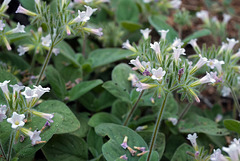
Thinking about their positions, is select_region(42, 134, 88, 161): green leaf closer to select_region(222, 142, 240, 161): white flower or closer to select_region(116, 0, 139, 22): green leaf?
select_region(222, 142, 240, 161): white flower

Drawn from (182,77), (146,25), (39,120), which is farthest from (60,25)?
(146,25)

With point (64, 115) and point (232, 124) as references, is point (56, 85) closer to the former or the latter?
point (64, 115)

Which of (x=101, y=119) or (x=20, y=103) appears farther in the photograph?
(x=101, y=119)

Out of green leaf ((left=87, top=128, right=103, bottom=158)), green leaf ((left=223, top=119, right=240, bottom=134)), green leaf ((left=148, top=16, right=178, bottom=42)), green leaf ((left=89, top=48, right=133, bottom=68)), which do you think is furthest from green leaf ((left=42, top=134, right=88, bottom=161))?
green leaf ((left=148, top=16, right=178, bottom=42))

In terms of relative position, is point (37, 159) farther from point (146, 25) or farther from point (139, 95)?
point (146, 25)

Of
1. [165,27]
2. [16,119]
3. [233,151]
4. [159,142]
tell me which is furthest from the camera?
[165,27]

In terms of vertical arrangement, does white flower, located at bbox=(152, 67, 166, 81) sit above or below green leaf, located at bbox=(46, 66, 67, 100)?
above

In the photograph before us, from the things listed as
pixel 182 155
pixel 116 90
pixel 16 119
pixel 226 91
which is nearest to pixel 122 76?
pixel 116 90
